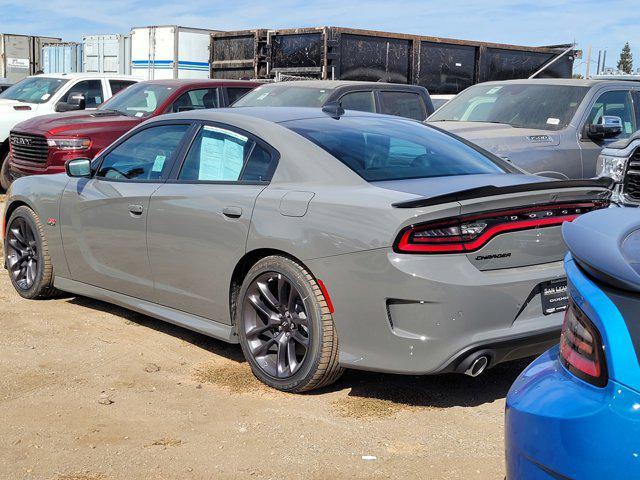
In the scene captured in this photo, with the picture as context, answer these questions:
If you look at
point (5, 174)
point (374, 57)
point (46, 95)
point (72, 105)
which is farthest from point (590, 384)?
point (374, 57)

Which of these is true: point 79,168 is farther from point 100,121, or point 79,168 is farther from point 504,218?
point 100,121

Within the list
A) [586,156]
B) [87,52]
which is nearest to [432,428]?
[586,156]

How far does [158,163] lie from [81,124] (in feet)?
17.7

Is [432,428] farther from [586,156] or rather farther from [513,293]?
[586,156]

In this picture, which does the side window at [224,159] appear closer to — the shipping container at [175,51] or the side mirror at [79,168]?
the side mirror at [79,168]

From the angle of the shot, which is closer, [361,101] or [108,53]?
[361,101]

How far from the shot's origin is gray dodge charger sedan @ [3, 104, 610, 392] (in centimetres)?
394

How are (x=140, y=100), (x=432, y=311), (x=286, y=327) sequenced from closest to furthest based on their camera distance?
1. (x=432, y=311)
2. (x=286, y=327)
3. (x=140, y=100)

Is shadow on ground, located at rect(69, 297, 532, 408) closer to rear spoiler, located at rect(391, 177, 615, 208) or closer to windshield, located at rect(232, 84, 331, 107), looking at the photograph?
rear spoiler, located at rect(391, 177, 615, 208)

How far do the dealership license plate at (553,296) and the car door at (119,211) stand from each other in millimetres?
2413

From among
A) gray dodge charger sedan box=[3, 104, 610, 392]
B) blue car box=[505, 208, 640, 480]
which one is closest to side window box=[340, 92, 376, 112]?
gray dodge charger sedan box=[3, 104, 610, 392]

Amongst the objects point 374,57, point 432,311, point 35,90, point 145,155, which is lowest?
point 432,311

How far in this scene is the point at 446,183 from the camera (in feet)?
14.9

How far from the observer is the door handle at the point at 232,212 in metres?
4.68
